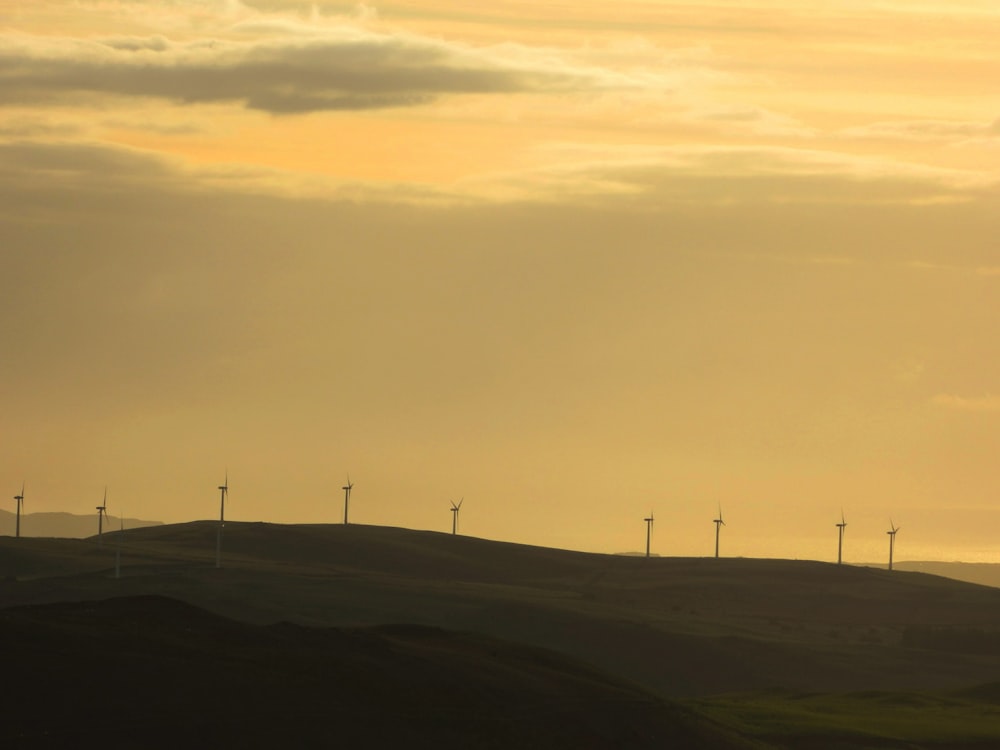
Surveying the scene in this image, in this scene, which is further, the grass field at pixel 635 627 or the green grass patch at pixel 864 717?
the grass field at pixel 635 627

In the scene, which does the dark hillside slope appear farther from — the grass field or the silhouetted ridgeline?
the silhouetted ridgeline

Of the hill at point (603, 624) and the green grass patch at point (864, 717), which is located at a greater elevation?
the hill at point (603, 624)

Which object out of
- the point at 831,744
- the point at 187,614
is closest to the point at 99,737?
the point at 187,614

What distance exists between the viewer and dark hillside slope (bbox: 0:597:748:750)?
2371 inches

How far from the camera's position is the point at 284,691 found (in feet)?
217

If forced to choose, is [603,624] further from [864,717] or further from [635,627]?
[864,717]

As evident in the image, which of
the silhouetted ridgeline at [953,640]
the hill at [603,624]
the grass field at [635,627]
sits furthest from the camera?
the silhouetted ridgeline at [953,640]

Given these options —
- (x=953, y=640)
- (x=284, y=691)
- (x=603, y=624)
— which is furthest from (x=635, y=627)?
(x=284, y=691)

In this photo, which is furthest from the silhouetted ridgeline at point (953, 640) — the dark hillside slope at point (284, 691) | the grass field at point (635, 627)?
the dark hillside slope at point (284, 691)

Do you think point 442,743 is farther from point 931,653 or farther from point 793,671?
point 931,653

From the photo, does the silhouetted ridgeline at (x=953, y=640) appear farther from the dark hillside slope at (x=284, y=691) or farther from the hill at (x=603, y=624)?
the dark hillside slope at (x=284, y=691)

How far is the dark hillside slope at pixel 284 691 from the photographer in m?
60.2

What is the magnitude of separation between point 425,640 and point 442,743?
17088 millimetres

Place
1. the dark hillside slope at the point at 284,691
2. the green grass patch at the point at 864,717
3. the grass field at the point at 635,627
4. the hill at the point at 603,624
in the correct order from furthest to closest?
the hill at the point at 603,624 < the grass field at the point at 635,627 < the green grass patch at the point at 864,717 < the dark hillside slope at the point at 284,691
